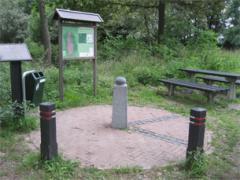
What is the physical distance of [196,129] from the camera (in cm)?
378

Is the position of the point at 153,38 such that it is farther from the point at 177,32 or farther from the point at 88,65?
the point at 88,65

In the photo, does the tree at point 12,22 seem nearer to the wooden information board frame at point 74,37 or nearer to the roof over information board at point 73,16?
the wooden information board frame at point 74,37

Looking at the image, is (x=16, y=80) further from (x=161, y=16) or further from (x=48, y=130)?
(x=161, y=16)

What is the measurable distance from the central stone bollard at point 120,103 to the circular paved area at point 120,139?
16 centimetres

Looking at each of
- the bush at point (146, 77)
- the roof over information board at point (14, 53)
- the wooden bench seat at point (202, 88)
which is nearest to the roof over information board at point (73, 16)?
the roof over information board at point (14, 53)

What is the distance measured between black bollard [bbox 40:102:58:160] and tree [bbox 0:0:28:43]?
2432cm

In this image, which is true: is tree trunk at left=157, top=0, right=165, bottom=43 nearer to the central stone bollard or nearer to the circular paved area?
the circular paved area

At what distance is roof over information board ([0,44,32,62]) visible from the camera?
477 cm

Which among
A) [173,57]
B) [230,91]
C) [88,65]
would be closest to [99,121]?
[230,91]

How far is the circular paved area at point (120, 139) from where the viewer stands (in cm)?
417

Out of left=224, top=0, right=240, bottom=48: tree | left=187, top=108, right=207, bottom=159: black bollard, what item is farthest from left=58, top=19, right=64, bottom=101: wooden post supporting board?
left=224, top=0, right=240, bottom=48: tree

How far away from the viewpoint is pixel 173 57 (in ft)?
43.0

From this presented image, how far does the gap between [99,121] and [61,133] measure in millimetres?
928

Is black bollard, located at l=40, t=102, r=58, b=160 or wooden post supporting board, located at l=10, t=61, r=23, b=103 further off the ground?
wooden post supporting board, located at l=10, t=61, r=23, b=103
